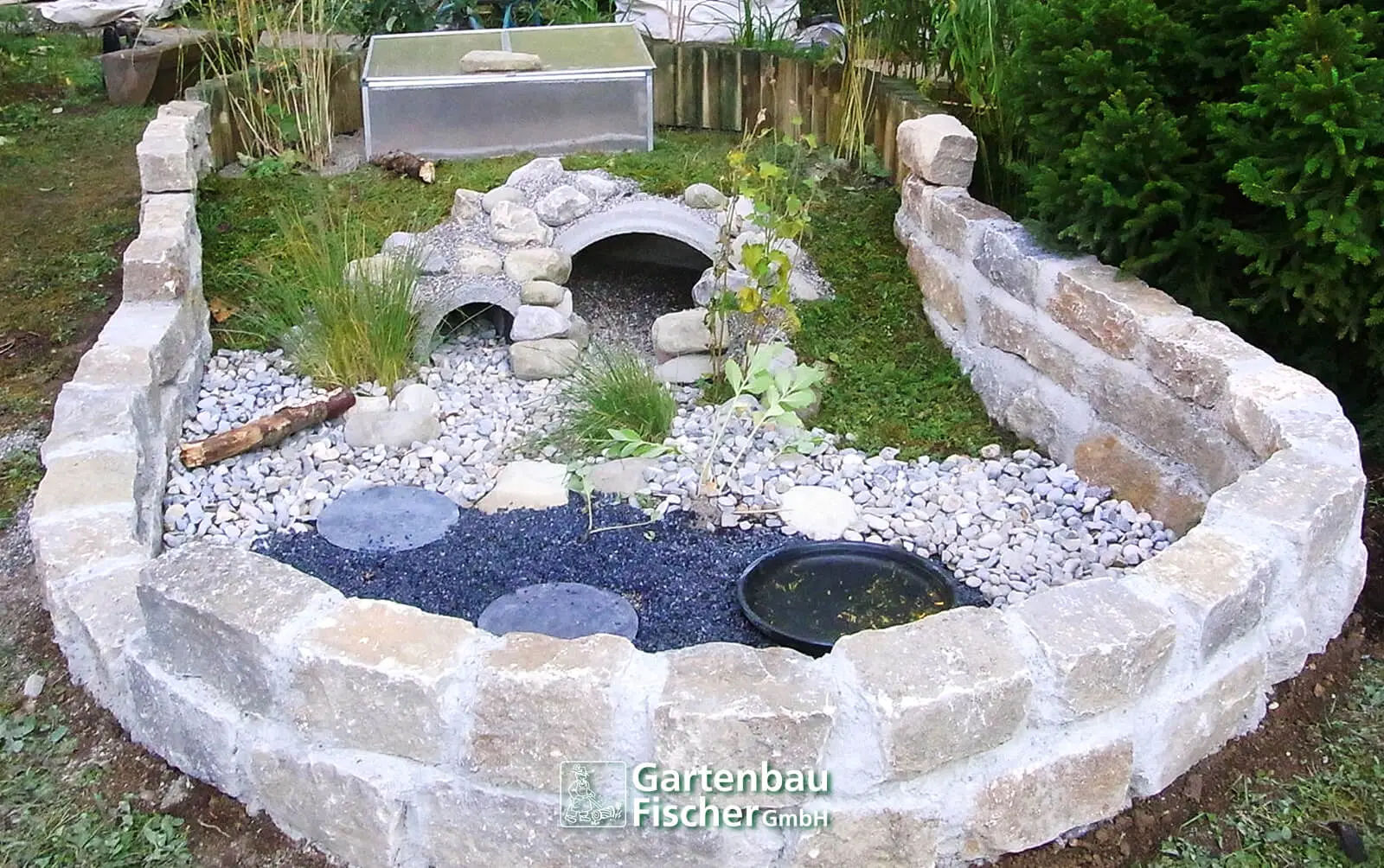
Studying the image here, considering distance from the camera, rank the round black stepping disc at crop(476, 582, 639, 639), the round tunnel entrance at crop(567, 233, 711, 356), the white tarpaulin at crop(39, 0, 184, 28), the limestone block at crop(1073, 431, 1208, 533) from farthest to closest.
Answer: the white tarpaulin at crop(39, 0, 184, 28), the round tunnel entrance at crop(567, 233, 711, 356), the limestone block at crop(1073, 431, 1208, 533), the round black stepping disc at crop(476, 582, 639, 639)

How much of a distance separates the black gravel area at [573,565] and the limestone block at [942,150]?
165 centimetres

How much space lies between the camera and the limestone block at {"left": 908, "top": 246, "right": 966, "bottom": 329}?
167 inches

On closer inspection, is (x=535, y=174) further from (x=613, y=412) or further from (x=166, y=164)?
(x=613, y=412)

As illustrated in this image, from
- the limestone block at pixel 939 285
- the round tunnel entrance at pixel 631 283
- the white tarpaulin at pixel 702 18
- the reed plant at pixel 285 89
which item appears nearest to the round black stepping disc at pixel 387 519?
the round tunnel entrance at pixel 631 283

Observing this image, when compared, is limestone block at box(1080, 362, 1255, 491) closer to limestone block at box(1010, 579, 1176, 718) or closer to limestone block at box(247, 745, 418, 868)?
limestone block at box(1010, 579, 1176, 718)

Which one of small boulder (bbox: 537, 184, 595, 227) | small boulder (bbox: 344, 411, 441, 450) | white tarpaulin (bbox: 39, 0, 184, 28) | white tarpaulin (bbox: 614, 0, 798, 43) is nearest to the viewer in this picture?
small boulder (bbox: 344, 411, 441, 450)

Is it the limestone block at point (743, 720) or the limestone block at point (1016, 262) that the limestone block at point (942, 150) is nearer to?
the limestone block at point (1016, 262)

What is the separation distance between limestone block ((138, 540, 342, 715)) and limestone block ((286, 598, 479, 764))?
64mm

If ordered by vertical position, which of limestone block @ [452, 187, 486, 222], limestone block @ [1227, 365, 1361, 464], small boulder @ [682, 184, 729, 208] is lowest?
limestone block @ [1227, 365, 1361, 464]

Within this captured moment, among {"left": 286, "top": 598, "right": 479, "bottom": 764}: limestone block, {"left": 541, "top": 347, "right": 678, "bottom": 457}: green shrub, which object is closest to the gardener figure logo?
{"left": 286, "top": 598, "right": 479, "bottom": 764}: limestone block

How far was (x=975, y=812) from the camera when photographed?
7.73ft

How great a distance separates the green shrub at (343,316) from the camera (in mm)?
4039

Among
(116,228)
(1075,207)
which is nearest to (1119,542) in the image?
(1075,207)

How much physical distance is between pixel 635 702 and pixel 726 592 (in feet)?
3.34
